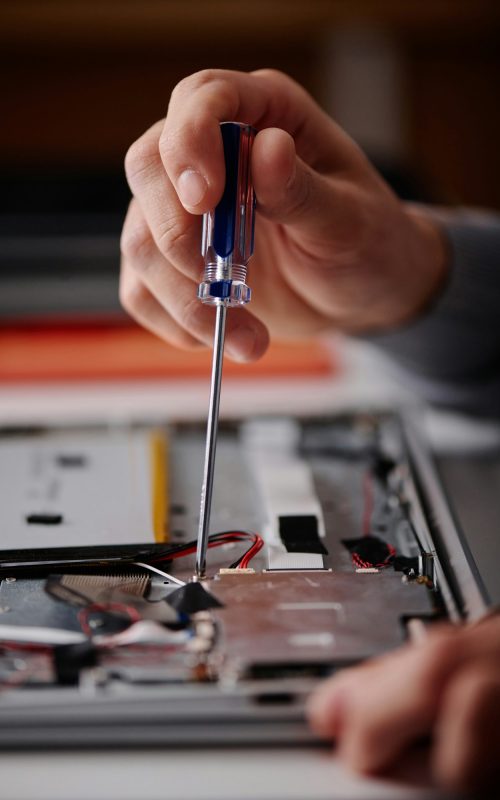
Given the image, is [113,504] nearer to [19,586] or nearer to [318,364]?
[19,586]

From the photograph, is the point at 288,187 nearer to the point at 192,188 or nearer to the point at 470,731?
the point at 192,188

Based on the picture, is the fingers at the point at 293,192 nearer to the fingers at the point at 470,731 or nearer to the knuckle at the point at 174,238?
the knuckle at the point at 174,238

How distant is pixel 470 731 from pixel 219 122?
1.06 feet

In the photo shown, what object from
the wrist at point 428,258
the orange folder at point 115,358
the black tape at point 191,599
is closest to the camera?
the black tape at point 191,599

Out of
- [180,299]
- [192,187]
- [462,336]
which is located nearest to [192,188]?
[192,187]

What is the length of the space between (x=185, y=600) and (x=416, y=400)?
51cm

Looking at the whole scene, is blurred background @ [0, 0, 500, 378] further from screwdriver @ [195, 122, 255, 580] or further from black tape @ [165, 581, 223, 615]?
black tape @ [165, 581, 223, 615]

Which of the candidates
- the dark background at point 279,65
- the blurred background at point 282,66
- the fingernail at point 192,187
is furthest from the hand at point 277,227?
the dark background at point 279,65

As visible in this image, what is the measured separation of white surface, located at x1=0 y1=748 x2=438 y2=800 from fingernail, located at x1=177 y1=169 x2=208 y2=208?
0.26 meters

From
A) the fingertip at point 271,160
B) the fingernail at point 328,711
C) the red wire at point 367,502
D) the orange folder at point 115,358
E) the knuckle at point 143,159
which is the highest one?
the orange folder at point 115,358

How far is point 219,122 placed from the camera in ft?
1.50

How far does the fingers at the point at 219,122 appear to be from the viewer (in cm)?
44

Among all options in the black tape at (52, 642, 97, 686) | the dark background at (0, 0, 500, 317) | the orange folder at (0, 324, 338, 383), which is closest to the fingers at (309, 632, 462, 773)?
the black tape at (52, 642, 97, 686)

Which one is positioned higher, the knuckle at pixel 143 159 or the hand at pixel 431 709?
the knuckle at pixel 143 159
